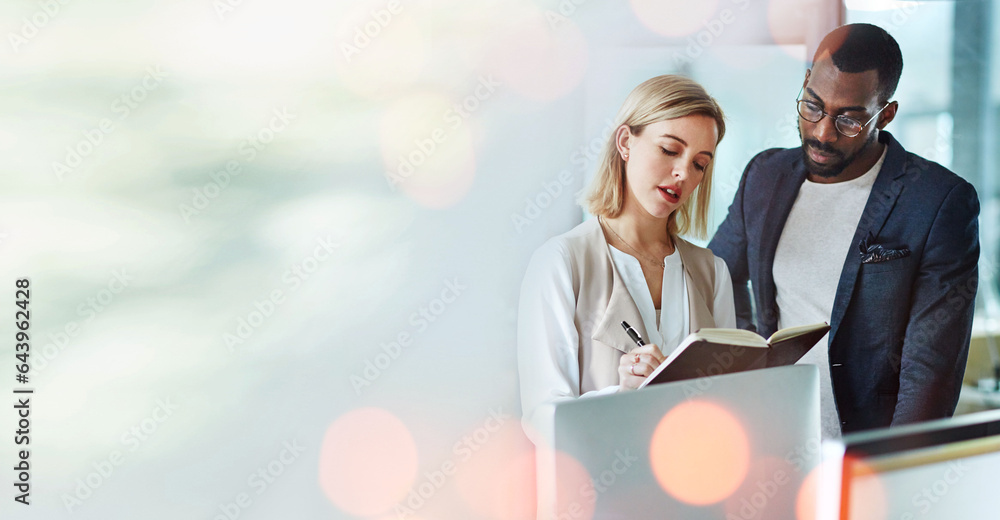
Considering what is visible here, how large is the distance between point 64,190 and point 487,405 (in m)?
1.37

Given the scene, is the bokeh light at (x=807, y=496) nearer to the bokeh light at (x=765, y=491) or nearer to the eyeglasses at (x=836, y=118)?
the bokeh light at (x=765, y=491)

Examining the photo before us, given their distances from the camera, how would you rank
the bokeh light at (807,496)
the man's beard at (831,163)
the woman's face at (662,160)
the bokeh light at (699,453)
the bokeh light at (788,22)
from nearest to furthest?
the bokeh light at (699,453) < the bokeh light at (807,496) < the woman's face at (662,160) < the man's beard at (831,163) < the bokeh light at (788,22)

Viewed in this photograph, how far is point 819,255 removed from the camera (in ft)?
7.69

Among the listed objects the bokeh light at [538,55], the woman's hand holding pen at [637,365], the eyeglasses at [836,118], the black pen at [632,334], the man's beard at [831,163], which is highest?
the bokeh light at [538,55]

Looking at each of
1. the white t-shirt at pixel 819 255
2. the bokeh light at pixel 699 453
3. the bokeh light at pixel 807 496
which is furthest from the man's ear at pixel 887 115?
the bokeh light at pixel 699 453

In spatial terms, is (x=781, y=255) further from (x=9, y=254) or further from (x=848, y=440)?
(x=9, y=254)

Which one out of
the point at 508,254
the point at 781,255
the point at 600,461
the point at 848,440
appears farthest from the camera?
the point at 781,255

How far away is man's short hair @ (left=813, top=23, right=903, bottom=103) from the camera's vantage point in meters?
2.32

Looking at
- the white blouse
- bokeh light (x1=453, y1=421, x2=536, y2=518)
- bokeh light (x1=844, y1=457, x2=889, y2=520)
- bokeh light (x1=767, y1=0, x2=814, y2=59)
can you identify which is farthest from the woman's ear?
bokeh light (x1=844, y1=457, x2=889, y2=520)

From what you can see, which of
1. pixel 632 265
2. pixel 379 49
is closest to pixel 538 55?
pixel 379 49

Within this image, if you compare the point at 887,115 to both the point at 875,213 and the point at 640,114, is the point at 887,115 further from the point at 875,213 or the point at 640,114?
the point at 640,114

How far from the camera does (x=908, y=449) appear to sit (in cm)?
63

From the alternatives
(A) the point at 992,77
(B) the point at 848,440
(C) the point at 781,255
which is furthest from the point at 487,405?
(A) the point at 992,77

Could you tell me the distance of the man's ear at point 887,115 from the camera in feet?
7.58
